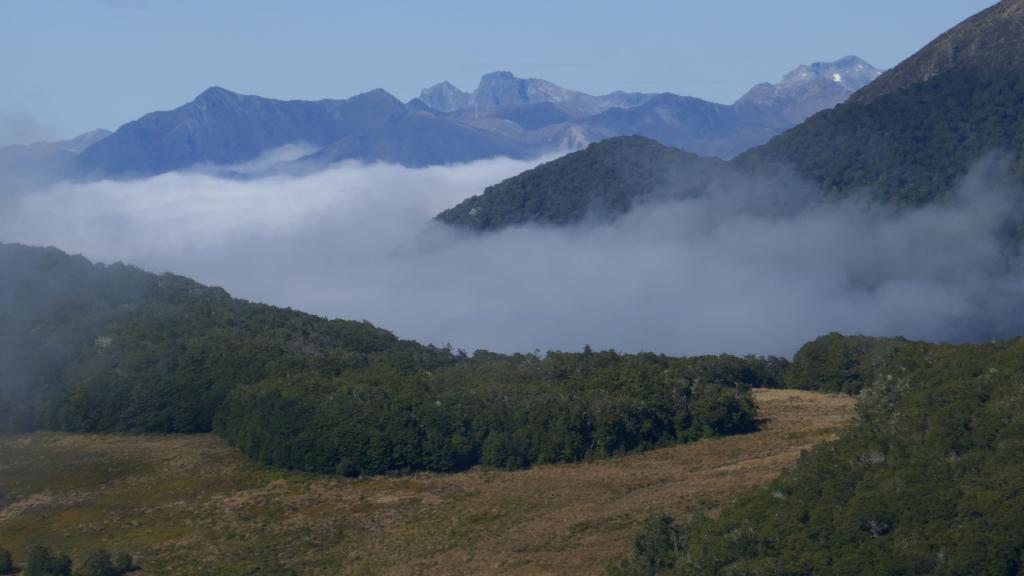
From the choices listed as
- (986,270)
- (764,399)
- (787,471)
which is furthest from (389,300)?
(787,471)

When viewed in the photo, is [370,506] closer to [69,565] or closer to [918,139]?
[69,565]

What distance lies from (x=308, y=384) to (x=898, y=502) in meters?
41.4

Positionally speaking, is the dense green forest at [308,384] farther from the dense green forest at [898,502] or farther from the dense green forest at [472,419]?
the dense green forest at [898,502]

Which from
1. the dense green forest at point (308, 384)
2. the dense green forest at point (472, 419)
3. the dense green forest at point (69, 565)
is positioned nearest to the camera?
the dense green forest at point (69, 565)

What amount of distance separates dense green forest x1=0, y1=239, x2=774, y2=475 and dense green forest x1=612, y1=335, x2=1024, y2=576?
56.2 ft

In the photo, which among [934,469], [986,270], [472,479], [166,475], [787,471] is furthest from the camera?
[986,270]

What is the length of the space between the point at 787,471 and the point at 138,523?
29822 mm

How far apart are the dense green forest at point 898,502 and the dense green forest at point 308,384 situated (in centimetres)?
1712

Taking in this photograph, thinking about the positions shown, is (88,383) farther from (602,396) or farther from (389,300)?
(389,300)

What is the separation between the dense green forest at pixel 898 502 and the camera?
1528 inches

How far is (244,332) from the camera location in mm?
91250

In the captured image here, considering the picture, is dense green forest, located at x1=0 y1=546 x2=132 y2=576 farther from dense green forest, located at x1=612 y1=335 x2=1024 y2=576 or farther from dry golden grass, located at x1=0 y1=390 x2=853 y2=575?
dense green forest, located at x1=612 y1=335 x2=1024 y2=576

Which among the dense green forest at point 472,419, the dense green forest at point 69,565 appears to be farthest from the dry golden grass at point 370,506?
the dense green forest at point 472,419

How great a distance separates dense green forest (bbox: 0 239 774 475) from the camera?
67.9m
